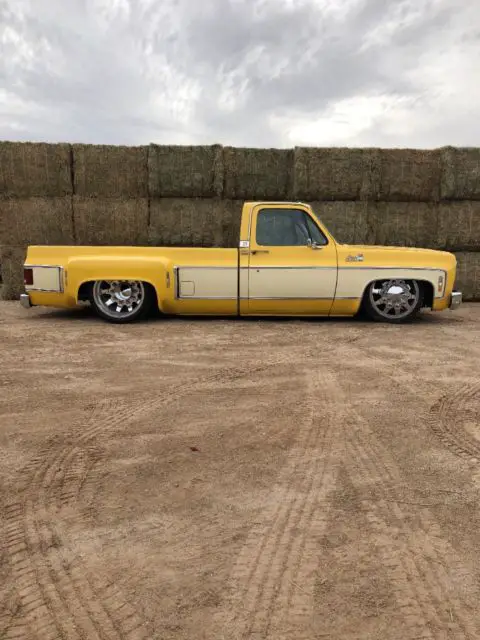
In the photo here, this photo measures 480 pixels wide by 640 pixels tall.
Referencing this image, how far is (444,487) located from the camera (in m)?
2.45

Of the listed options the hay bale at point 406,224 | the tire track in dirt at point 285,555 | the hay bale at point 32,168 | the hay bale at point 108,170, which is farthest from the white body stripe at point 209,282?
the tire track in dirt at point 285,555

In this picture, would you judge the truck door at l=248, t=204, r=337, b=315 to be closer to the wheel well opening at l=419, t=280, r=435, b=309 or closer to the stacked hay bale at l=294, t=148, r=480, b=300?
the wheel well opening at l=419, t=280, r=435, b=309

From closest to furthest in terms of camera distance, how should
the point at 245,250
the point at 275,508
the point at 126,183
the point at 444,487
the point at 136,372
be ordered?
the point at 275,508
the point at 444,487
the point at 136,372
the point at 245,250
the point at 126,183

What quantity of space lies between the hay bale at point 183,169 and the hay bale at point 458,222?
13.3 ft

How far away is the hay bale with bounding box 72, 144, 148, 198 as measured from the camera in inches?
343

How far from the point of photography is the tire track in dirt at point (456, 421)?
114 inches

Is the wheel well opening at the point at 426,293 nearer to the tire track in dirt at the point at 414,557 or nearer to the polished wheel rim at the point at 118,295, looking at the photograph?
the polished wheel rim at the point at 118,295

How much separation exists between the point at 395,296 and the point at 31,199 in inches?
249

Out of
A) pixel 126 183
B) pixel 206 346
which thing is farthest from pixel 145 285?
pixel 126 183

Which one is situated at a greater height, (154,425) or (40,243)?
(40,243)

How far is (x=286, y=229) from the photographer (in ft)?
23.1

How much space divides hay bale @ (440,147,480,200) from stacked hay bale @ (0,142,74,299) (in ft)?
21.7

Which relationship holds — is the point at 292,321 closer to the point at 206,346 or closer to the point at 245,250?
the point at 245,250

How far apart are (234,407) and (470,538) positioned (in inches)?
72.4
